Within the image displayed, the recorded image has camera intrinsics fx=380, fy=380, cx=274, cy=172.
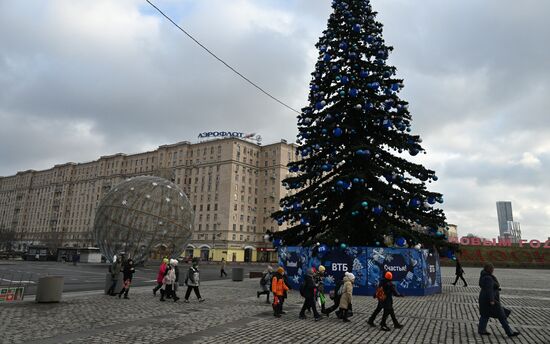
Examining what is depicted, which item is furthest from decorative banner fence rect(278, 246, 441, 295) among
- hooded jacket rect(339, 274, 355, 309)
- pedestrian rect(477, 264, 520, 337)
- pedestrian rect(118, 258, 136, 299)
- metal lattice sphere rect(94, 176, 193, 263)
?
metal lattice sphere rect(94, 176, 193, 263)

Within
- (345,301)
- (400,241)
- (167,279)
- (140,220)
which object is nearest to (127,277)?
(167,279)

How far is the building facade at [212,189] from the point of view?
9131cm

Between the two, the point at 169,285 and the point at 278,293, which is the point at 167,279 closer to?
the point at 169,285

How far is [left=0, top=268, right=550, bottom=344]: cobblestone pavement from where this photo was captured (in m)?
8.67

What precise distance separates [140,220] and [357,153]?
2657 centimetres

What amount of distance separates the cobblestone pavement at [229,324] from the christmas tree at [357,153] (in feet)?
14.7

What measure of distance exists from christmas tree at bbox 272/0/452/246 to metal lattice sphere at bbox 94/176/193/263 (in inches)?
861

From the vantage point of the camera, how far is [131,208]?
3772 centimetres

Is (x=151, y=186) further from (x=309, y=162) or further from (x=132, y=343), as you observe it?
(x=132, y=343)

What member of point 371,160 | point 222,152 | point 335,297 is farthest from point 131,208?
point 222,152

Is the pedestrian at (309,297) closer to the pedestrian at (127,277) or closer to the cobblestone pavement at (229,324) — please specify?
the cobblestone pavement at (229,324)

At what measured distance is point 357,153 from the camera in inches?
724

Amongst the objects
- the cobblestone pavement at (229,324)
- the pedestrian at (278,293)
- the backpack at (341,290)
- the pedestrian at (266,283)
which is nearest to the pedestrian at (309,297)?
the cobblestone pavement at (229,324)

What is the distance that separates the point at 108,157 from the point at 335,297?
124 metres
